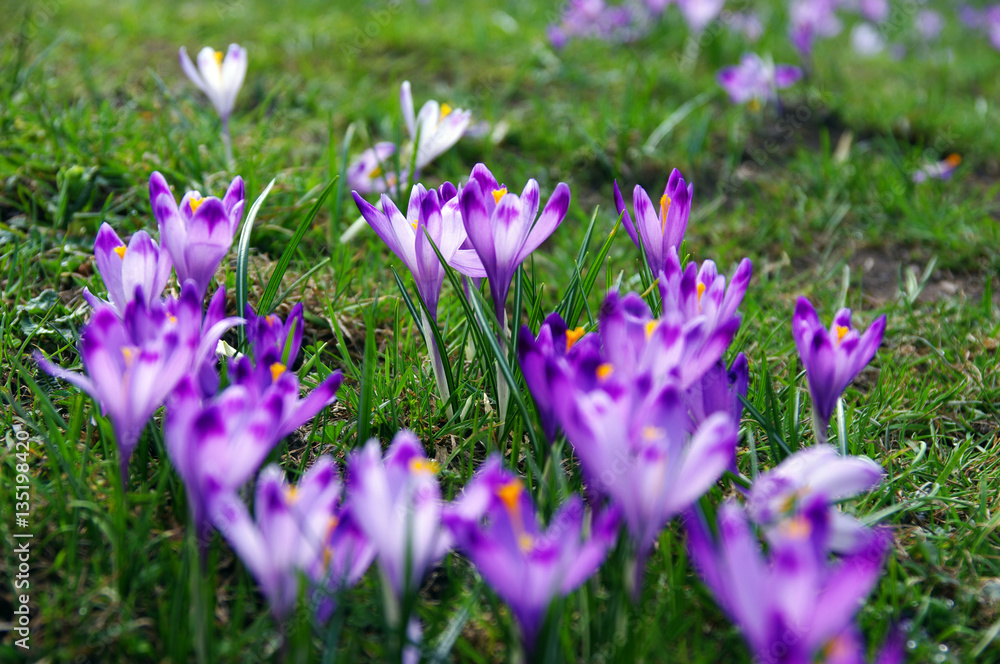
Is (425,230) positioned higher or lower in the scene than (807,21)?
higher

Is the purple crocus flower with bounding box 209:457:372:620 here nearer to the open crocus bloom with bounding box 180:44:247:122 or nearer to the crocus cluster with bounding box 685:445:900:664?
the crocus cluster with bounding box 685:445:900:664

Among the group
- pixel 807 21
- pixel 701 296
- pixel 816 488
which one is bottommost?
pixel 807 21

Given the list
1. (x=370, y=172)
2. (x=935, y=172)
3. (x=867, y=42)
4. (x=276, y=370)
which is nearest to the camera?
(x=276, y=370)

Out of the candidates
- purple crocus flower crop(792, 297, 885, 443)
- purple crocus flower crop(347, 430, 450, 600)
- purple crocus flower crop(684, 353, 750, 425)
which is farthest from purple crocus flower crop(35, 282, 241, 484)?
purple crocus flower crop(792, 297, 885, 443)

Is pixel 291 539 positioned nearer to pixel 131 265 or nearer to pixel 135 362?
pixel 135 362

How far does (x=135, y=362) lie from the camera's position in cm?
113

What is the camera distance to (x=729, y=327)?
1186mm

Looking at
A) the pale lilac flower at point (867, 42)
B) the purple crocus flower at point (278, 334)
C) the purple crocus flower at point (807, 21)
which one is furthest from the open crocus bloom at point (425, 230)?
the pale lilac flower at point (867, 42)

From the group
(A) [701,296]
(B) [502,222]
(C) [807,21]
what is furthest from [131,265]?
(C) [807,21]

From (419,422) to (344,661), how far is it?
1.94ft

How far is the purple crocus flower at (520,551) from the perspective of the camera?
0.94 metres

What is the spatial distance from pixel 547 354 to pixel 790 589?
1.53ft

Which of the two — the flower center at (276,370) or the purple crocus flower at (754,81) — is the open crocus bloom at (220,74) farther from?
the purple crocus flower at (754,81)

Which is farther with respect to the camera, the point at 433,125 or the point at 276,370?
the point at 433,125
